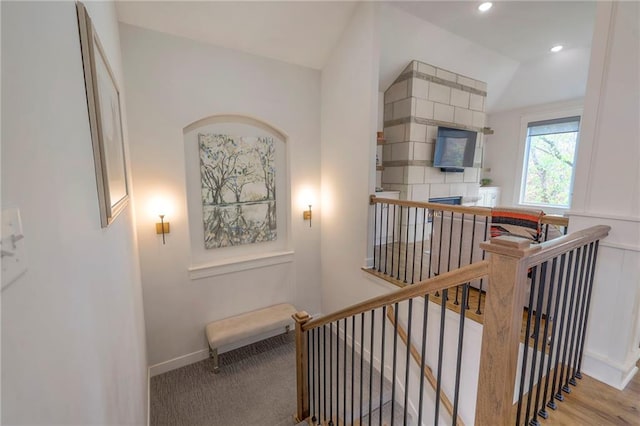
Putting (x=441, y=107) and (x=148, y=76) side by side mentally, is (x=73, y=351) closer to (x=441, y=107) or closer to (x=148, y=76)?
(x=148, y=76)

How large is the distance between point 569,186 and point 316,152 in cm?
536

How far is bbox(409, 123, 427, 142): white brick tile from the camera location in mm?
4305

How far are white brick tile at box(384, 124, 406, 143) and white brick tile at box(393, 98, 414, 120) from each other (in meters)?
0.17

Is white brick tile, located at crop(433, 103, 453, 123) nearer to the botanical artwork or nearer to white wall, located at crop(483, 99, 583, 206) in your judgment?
white wall, located at crop(483, 99, 583, 206)

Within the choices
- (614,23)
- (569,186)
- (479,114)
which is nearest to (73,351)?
(614,23)

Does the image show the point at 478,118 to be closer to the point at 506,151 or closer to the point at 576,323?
the point at 506,151

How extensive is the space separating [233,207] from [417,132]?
3.07m

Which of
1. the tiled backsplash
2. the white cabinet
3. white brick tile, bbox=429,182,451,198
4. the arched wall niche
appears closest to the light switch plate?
the arched wall niche

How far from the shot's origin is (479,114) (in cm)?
514

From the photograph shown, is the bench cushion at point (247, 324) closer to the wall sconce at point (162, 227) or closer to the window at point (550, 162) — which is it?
the wall sconce at point (162, 227)

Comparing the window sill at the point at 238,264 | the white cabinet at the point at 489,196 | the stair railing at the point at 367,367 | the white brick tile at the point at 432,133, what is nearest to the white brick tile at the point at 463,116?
the white brick tile at the point at 432,133

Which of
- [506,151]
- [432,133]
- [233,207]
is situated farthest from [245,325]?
[506,151]

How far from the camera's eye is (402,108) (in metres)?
4.39

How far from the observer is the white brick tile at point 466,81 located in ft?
15.6
